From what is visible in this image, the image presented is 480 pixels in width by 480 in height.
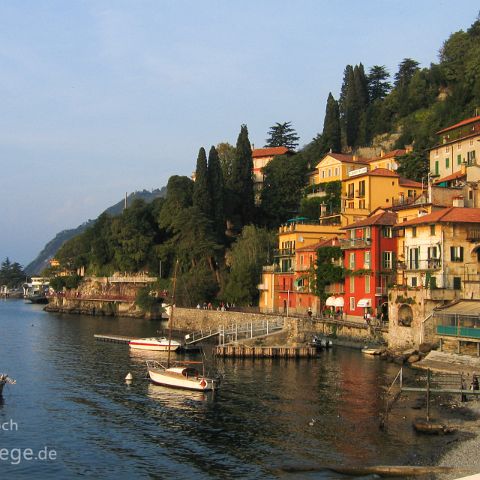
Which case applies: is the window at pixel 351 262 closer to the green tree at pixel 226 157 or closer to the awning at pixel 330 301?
the awning at pixel 330 301

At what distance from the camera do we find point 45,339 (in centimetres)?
7794

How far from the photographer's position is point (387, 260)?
69.8 metres

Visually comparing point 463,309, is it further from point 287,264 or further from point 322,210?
point 322,210

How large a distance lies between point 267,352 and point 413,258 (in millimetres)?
16666

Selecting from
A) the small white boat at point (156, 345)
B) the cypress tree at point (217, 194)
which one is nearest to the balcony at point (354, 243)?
the small white boat at point (156, 345)

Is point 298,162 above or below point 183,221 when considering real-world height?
above

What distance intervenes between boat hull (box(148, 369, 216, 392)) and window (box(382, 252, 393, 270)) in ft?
107

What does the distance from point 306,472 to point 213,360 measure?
31650mm

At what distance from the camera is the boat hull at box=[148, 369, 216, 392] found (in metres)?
42.9

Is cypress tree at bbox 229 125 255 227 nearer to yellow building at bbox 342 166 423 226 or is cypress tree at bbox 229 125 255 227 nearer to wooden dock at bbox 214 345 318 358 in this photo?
A: yellow building at bbox 342 166 423 226

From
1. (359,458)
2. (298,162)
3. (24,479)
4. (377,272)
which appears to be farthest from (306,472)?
(298,162)

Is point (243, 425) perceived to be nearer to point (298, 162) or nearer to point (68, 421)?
point (68, 421)

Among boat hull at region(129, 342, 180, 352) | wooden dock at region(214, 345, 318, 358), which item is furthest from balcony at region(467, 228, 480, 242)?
boat hull at region(129, 342, 180, 352)

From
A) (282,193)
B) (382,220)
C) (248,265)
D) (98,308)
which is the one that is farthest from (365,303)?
(98,308)
